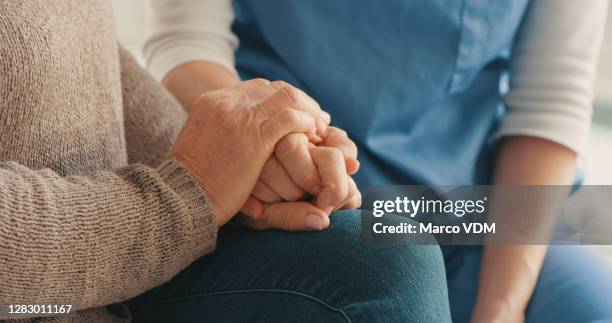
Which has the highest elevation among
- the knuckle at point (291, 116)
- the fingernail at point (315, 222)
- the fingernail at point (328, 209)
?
the knuckle at point (291, 116)

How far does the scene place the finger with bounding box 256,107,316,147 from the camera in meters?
0.74

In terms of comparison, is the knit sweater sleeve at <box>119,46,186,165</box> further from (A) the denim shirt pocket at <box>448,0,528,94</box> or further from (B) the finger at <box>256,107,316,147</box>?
(A) the denim shirt pocket at <box>448,0,528,94</box>

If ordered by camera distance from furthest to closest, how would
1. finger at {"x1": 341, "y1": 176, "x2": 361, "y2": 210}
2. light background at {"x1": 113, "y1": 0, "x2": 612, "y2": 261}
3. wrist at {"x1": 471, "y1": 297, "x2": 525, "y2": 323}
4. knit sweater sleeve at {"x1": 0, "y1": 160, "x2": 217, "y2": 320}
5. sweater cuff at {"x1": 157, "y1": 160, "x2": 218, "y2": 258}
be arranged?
light background at {"x1": 113, "y1": 0, "x2": 612, "y2": 261}
wrist at {"x1": 471, "y1": 297, "x2": 525, "y2": 323}
finger at {"x1": 341, "y1": 176, "x2": 361, "y2": 210}
sweater cuff at {"x1": 157, "y1": 160, "x2": 218, "y2": 258}
knit sweater sleeve at {"x1": 0, "y1": 160, "x2": 217, "y2": 320}

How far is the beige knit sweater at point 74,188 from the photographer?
60 cm

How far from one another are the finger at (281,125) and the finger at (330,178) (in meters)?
0.04

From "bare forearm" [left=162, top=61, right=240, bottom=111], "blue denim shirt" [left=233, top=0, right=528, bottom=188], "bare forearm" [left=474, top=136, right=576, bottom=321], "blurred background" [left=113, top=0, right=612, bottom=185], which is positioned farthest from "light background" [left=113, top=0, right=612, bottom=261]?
"bare forearm" [left=162, top=61, right=240, bottom=111]

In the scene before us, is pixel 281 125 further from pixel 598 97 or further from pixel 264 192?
pixel 598 97

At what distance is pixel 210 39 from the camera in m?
1.07

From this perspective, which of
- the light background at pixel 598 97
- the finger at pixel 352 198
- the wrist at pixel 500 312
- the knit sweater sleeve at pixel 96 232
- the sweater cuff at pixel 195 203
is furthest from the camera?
Result: the light background at pixel 598 97

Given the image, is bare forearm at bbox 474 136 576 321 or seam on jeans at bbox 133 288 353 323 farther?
bare forearm at bbox 474 136 576 321

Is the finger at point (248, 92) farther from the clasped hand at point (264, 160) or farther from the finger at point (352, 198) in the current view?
the finger at point (352, 198)

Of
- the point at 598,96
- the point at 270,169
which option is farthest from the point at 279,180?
the point at 598,96

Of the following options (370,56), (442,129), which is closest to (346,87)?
(370,56)

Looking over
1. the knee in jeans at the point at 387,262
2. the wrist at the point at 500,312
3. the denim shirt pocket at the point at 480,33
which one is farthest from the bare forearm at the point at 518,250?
the knee in jeans at the point at 387,262
